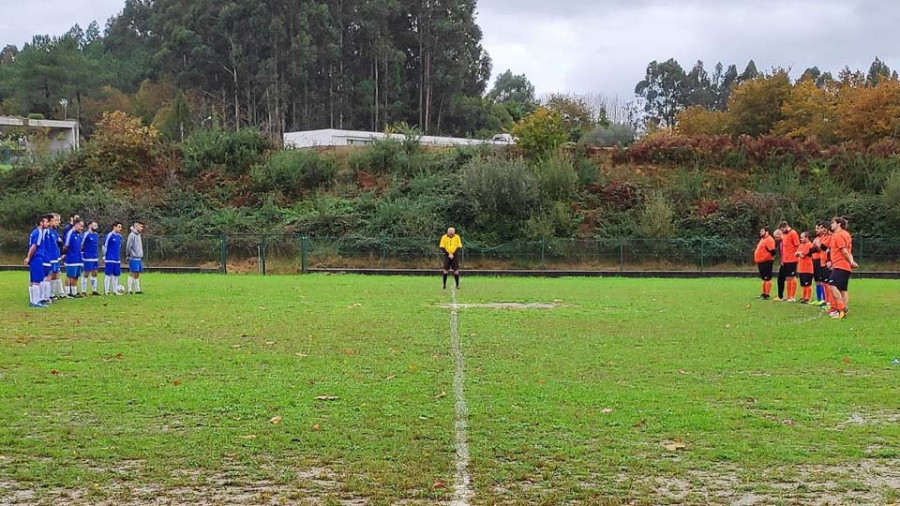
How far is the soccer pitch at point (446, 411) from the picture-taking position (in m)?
5.88

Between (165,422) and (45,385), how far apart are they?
2.45 meters

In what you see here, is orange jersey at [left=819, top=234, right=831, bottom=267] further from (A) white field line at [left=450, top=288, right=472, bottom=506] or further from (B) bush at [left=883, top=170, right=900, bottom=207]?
(B) bush at [left=883, top=170, right=900, bottom=207]

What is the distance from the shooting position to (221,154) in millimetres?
50438

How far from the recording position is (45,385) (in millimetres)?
9227

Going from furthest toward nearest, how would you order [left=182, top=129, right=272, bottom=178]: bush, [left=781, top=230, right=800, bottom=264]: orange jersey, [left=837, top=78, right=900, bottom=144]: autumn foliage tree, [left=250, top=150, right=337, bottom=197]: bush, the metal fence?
[left=837, top=78, right=900, bottom=144]: autumn foliage tree → [left=182, top=129, right=272, bottom=178]: bush → [left=250, top=150, right=337, bottom=197]: bush → the metal fence → [left=781, top=230, right=800, bottom=264]: orange jersey

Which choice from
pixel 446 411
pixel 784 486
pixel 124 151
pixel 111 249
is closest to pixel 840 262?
pixel 446 411

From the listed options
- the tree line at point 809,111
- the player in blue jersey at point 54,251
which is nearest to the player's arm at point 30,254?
the player in blue jersey at point 54,251

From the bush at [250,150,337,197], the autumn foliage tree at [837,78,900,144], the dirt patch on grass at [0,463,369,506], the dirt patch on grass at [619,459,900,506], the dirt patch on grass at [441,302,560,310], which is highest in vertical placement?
the autumn foliage tree at [837,78,900,144]

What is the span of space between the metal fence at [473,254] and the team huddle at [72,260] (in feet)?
43.9

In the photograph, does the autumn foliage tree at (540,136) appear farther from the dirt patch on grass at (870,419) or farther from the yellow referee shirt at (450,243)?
the dirt patch on grass at (870,419)

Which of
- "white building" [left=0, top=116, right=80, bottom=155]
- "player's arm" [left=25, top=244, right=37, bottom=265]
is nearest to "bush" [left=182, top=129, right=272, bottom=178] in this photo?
"white building" [left=0, top=116, right=80, bottom=155]

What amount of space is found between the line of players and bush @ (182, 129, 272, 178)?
34804mm

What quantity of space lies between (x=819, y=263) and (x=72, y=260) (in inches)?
699

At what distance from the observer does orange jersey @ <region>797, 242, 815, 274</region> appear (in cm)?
1936
